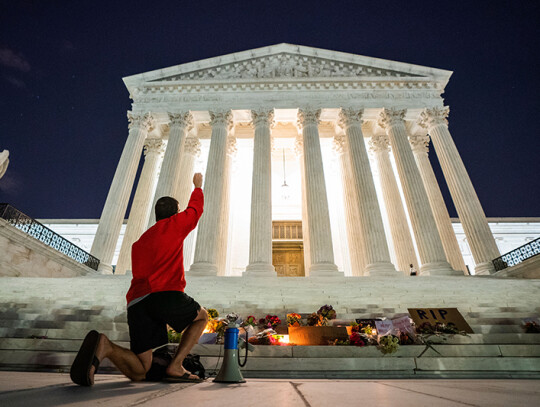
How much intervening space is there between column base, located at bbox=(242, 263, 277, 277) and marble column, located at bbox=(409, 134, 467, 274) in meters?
11.4

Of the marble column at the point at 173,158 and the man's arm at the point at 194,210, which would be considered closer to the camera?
the man's arm at the point at 194,210

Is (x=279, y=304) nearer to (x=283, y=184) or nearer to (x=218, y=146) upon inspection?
(x=218, y=146)

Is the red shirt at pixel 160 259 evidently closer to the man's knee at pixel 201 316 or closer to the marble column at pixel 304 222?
the man's knee at pixel 201 316

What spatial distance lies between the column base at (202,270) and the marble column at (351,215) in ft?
30.9

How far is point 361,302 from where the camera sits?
9938mm

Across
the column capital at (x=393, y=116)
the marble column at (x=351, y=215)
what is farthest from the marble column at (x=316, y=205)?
the column capital at (x=393, y=116)

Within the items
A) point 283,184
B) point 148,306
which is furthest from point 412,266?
point 148,306

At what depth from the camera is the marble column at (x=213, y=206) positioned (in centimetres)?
1570

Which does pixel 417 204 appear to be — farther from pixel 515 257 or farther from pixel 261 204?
pixel 261 204

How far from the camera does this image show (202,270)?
15273 millimetres

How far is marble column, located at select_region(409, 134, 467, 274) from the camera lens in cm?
1761

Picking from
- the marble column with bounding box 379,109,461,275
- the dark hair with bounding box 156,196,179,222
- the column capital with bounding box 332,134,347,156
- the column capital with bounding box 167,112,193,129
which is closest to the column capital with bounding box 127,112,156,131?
the column capital with bounding box 167,112,193,129

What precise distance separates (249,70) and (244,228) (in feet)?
45.1

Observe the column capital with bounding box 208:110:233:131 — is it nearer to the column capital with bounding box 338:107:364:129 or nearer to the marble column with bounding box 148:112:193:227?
the marble column with bounding box 148:112:193:227
